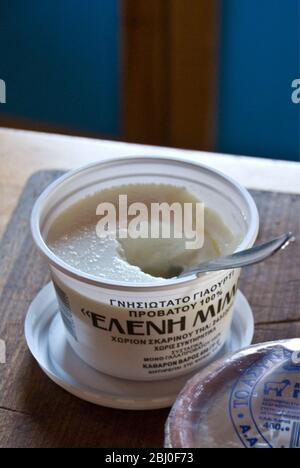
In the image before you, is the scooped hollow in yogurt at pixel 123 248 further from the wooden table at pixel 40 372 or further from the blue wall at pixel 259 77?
the blue wall at pixel 259 77

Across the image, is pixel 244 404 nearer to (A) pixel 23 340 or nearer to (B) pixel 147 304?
(B) pixel 147 304

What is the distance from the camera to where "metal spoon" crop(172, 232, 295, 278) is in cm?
55

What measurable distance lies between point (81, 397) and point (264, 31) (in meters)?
0.92

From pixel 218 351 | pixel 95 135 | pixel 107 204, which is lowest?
pixel 95 135

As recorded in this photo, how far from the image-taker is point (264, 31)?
1.37m

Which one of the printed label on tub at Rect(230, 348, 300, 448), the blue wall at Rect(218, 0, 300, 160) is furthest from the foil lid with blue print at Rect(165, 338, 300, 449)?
the blue wall at Rect(218, 0, 300, 160)

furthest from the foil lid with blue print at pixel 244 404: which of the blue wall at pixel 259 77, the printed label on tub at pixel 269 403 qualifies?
the blue wall at pixel 259 77

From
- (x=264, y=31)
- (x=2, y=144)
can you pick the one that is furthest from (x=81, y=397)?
(x=264, y=31)

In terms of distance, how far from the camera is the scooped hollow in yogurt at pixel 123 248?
23.8 inches

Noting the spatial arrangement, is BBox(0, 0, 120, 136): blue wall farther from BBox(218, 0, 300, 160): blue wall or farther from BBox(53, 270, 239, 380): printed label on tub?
BBox(53, 270, 239, 380): printed label on tub

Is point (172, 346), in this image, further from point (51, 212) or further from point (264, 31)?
point (264, 31)

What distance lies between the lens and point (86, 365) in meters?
0.65

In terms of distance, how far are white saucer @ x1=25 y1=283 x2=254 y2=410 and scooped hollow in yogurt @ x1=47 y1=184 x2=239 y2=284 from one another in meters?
0.08

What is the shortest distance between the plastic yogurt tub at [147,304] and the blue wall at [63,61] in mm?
807
